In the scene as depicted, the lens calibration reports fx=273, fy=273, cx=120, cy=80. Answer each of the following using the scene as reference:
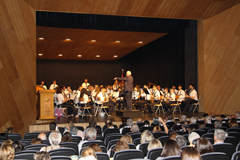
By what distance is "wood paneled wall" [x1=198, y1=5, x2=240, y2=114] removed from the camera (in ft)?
39.3

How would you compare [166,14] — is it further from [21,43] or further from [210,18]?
[21,43]

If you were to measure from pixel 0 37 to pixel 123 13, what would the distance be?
484 centimetres

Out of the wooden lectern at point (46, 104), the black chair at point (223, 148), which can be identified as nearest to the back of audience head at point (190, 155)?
the black chair at point (223, 148)

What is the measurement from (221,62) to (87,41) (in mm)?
8013

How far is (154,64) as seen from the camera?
64.3ft

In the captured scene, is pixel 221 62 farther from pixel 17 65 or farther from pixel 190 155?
pixel 190 155

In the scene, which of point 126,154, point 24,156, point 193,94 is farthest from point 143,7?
point 24,156

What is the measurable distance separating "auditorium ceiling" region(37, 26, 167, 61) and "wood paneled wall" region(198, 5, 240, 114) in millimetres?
3174

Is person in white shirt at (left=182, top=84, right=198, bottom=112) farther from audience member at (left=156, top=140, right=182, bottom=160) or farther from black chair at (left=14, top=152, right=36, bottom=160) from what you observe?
black chair at (left=14, top=152, right=36, bottom=160)

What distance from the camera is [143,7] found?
1098cm

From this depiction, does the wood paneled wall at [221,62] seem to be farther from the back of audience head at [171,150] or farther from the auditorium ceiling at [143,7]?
the back of audience head at [171,150]

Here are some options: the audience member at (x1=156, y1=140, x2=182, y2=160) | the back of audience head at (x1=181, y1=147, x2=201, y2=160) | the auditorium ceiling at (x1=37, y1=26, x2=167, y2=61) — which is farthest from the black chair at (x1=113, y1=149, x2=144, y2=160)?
the auditorium ceiling at (x1=37, y1=26, x2=167, y2=61)

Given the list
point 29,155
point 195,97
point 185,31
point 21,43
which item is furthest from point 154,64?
point 29,155

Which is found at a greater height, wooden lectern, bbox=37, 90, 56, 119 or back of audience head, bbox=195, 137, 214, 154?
wooden lectern, bbox=37, 90, 56, 119
